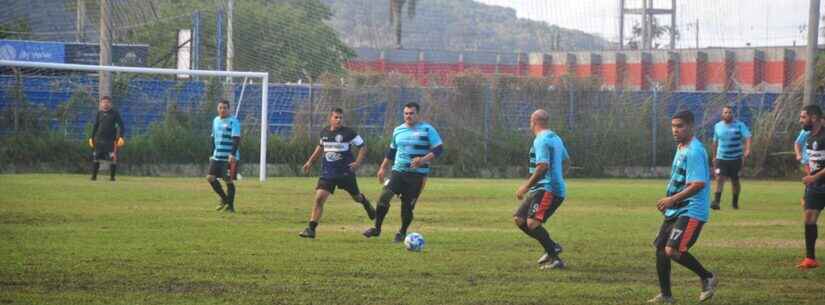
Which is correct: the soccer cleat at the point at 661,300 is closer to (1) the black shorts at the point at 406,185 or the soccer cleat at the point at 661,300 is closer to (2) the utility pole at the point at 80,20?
(1) the black shorts at the point at 406,185

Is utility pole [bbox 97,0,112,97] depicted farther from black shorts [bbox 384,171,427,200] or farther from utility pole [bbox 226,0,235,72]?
black shorts [bbox 384,171,427,200]

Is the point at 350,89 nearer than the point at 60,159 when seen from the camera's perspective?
No

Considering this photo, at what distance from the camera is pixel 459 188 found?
28.5 meters

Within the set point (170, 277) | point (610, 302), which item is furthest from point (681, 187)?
point (170, 277)

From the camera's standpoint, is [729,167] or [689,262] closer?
[689,262]

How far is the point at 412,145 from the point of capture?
52.2ft

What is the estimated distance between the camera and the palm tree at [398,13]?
37.7 m

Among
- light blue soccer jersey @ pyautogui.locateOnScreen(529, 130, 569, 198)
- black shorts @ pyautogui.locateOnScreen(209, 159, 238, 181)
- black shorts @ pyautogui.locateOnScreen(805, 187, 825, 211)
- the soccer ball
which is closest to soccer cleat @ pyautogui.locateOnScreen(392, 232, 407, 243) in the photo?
→ the soccer ball

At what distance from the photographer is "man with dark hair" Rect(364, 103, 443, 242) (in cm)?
1580

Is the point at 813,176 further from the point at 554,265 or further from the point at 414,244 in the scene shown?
the point at 414,244

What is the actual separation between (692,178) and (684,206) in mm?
316

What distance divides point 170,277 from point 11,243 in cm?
346

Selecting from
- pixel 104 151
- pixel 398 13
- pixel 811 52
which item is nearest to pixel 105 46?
pixel 104 151

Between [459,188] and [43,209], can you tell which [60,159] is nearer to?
[459,188]
